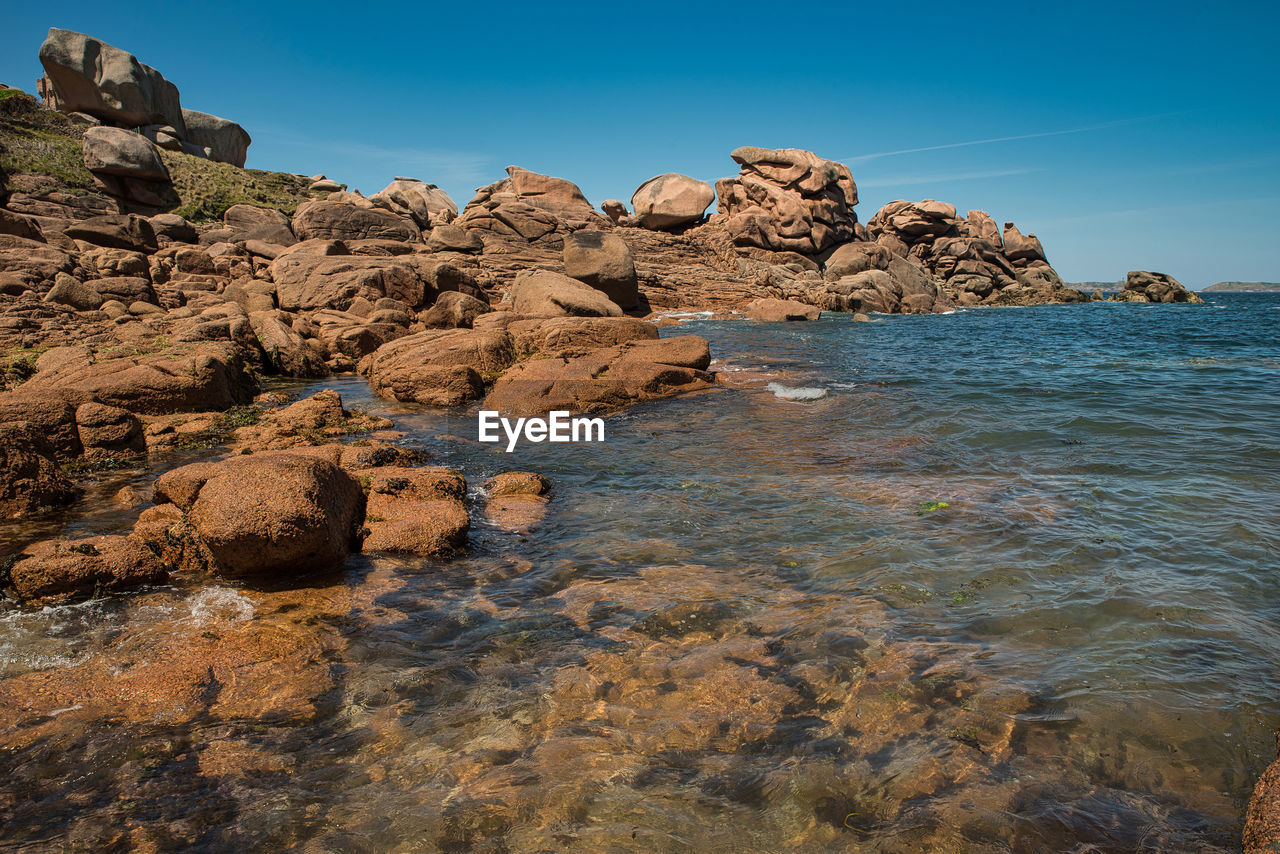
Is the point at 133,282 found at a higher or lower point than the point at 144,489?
higher

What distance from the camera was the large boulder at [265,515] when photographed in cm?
468

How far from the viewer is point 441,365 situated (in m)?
12.7

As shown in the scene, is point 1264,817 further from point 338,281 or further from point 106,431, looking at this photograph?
point 338,281

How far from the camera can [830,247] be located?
155 ft

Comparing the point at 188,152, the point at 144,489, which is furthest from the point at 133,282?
the point at 188,152

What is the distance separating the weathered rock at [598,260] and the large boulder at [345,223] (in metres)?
8.16

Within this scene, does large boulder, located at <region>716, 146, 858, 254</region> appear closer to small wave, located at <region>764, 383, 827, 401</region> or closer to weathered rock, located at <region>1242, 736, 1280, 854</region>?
small wave, located at <region>764, 383, 827, 401</region>

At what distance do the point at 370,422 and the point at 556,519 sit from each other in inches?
200

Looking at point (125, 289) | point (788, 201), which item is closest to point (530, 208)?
point (125, 289)

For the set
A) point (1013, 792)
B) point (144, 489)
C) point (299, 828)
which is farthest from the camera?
point (144, 489)

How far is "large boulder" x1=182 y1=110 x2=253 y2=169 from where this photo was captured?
4497 cm

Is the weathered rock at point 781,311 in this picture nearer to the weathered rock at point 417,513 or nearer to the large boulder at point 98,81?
the weathered rock at point 417,513

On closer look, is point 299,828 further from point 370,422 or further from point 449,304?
point 449,304

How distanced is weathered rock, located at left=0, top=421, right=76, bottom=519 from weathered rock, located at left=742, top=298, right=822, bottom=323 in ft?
91.4
